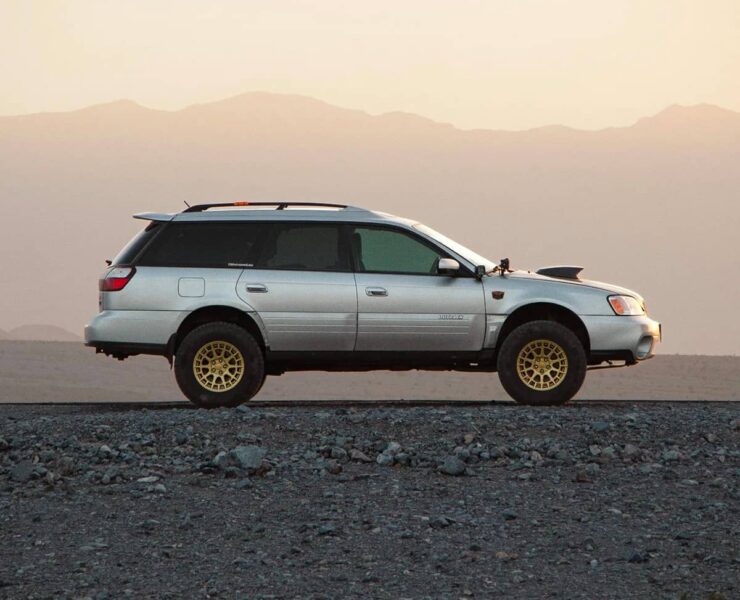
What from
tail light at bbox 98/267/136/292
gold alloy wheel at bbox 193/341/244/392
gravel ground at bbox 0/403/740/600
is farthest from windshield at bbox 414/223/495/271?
tail light at bbox 98/267/136/292

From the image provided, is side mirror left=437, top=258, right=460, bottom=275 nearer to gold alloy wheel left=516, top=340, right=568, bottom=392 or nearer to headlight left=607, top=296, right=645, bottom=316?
gold alloy wheel left=516, top=340, right=568, bottom=392

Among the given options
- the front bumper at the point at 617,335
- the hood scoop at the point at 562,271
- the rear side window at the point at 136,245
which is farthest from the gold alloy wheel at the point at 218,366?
the front bumper at the point at 617,335

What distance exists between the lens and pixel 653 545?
25.7 feet

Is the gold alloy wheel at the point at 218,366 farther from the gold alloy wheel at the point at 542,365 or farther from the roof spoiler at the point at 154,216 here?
the gold alloy wheel at the point at 542,365

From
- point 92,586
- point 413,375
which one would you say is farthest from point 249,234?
point 413,375

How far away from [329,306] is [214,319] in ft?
4.05

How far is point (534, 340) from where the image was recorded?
483 inches

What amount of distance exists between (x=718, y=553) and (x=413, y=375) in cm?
2533

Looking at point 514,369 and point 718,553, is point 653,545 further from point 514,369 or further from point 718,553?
point 514,369

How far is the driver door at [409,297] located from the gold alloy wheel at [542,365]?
526mm

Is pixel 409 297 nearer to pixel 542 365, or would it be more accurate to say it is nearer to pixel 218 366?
pixel 542 365

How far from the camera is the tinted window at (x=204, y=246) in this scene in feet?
40.3

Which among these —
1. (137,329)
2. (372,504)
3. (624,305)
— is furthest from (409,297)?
(372,504)

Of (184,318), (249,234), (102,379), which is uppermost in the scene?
(249,234)
